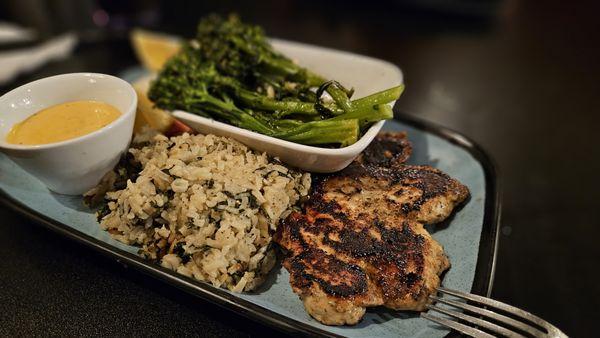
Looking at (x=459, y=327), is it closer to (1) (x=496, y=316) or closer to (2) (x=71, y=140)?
(1) (x=496, y=316)

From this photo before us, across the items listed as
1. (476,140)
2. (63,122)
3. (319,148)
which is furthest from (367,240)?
(476,140)

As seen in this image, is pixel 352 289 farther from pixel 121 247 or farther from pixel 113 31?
pixel 113 31

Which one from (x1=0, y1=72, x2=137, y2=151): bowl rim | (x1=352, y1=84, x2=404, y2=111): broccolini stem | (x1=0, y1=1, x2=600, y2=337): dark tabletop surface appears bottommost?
(x1=0, y1=1, x2=600, y2=337): dark tabletop surface

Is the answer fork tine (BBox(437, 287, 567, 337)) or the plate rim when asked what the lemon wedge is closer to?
the plate rim

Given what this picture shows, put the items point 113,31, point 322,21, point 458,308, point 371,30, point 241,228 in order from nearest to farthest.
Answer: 1. point 458,308
2. point 241,228
3. point 113,31
4. point 371,30
5. point 322,21

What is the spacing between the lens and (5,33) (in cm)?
496

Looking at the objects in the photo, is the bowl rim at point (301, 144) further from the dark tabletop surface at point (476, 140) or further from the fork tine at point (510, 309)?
the dark tabletop surface at point (476, 140)

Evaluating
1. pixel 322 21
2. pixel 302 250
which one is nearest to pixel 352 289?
pixel 302 250

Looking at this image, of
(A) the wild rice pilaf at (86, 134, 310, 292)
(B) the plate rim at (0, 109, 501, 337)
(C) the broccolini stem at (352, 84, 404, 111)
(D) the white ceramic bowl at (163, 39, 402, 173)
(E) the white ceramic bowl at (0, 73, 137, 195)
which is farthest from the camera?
(C) the broccolini stem at (352, 84, 404, 111)

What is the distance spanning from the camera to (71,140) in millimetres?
1987

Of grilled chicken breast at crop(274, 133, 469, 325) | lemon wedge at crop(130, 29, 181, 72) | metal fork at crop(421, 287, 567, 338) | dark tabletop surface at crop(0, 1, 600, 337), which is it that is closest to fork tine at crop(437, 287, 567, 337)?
metal fork at crop(421, 287, 567, 338)

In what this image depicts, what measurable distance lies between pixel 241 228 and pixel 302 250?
0.29 m

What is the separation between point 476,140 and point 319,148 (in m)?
2.24

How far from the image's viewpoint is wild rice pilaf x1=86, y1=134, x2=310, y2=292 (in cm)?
191
